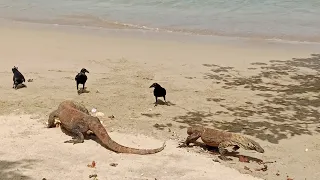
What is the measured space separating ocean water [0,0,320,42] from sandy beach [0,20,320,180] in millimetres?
3023

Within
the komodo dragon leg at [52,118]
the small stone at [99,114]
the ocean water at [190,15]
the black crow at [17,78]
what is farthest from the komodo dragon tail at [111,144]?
the ocean water at [190,15]

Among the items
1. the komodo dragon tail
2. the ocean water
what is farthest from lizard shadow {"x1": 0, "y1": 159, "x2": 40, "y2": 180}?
the ocean water

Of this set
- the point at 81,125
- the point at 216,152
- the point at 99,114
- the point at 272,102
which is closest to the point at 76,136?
the point at 81,125

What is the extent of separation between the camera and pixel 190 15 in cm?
2489

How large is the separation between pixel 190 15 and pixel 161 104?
14583mm

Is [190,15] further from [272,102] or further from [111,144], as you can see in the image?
[111,144]

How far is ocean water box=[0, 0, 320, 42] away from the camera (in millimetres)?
21250

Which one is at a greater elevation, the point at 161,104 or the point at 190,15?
the point at 190,15

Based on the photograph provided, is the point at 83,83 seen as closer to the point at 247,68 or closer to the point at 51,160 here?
the point at 51,160

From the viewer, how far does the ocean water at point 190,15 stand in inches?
837

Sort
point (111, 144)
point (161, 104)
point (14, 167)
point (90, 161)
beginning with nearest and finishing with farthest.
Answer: point (14, 167) < point (90, 161) < point (111, 144) < point (161, 104)

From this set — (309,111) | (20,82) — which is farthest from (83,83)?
(309,111)

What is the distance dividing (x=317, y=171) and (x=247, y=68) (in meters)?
7.09

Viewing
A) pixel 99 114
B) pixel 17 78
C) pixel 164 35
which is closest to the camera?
pixel 99 114
